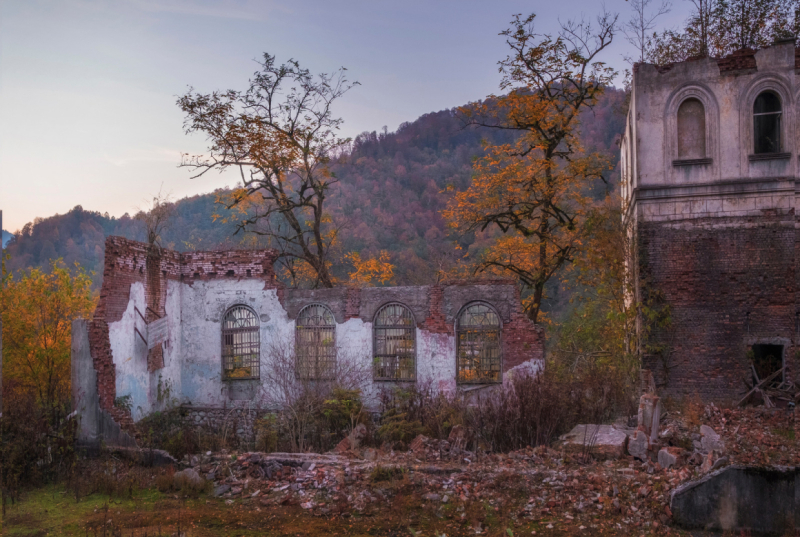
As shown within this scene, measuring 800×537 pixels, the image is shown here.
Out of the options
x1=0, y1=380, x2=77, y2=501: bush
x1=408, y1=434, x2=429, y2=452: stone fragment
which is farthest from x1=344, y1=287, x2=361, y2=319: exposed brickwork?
x1=0, y1=380, x2=77, y2=501: bush

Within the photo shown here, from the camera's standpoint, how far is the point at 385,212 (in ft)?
145

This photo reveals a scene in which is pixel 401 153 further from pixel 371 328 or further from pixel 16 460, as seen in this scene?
pixel 16 460

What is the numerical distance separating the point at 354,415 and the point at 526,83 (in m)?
11.0

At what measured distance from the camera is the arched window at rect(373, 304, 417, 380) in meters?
14.1

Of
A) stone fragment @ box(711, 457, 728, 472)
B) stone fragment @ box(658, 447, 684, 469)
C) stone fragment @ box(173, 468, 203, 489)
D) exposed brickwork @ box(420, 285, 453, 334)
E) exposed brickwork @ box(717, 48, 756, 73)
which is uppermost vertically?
exposed brickwork @ box(717, 48, 756, 73)

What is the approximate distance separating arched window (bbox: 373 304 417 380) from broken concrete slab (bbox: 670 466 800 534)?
743 centimetres

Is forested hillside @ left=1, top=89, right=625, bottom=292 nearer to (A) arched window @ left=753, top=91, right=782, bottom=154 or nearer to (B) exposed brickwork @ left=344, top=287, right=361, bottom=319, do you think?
(B) exposed brickwork @ left=344, top=287, right=361, bottom=319

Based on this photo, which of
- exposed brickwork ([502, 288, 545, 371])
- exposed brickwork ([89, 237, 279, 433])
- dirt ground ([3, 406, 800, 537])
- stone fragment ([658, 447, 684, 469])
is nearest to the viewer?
dirt ground ([3, 406, 800, 537])

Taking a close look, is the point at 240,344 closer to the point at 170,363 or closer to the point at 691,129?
the point at 170,363

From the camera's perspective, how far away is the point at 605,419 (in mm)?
11633

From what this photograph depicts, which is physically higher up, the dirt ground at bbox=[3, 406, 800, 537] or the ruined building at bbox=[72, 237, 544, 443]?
the ruined building at bbox=[72, 237, 544, 443]

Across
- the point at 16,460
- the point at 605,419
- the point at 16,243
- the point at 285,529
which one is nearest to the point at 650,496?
the point at 605,419

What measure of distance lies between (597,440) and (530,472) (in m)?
1.65

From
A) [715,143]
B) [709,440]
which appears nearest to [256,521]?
[709,440]
